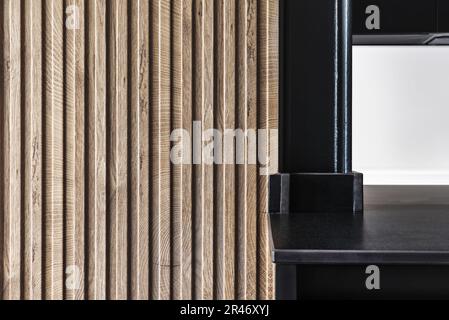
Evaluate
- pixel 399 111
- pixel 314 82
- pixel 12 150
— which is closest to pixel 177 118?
pixel 12 150

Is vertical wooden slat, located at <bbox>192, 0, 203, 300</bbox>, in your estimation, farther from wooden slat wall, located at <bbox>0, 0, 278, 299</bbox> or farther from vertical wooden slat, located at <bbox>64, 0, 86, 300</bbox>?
A: vertical wooden slat, located at <bbox>64, 0, 86, 300</bbox>

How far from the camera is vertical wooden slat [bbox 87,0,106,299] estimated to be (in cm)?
259

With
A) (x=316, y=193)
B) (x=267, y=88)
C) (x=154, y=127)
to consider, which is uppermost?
(x=267, y=88)

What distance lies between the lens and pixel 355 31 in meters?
2.32

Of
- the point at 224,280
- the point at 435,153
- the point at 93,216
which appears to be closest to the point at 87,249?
the point at 93,216

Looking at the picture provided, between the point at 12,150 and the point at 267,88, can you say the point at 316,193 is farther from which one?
the point at 12,150

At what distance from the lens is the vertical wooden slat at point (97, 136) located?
2588 millimetres

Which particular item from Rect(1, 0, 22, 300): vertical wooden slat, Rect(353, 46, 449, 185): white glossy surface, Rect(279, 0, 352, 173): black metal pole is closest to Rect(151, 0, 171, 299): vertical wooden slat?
Rect(1, 0, 22, 300): vertical wooden slat

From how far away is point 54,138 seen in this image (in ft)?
8.55

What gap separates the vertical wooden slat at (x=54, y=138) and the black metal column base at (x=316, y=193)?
61.7 inches

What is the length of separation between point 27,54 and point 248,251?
1.28 meters

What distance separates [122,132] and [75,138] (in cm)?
21

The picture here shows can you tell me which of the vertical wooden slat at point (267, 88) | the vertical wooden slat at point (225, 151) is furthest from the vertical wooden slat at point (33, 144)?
the vertical wooden slat at point (267, 88)
